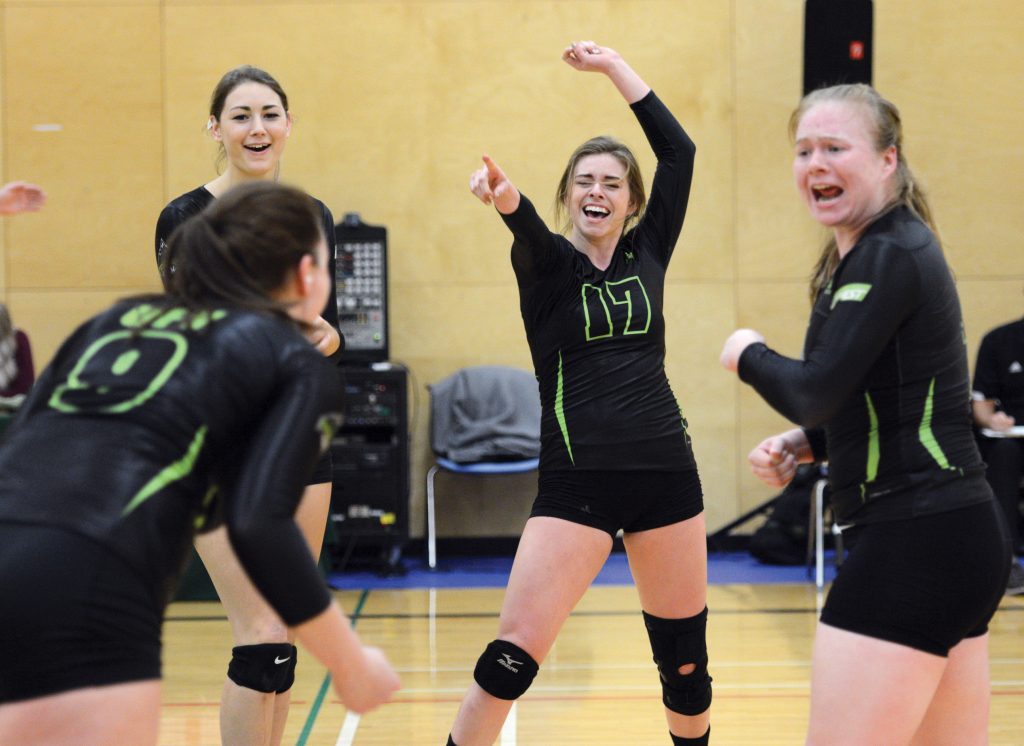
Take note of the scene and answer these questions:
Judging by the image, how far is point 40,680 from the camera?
1.54 meters

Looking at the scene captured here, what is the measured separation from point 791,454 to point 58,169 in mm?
6500

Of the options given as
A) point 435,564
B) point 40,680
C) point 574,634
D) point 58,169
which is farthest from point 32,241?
point 40,680

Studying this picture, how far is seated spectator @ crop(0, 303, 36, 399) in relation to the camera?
6.96 metres

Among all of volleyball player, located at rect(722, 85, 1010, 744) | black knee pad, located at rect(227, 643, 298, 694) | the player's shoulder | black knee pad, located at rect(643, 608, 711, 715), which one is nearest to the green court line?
black knee pad, located at rect(227, 643, 298, 694)

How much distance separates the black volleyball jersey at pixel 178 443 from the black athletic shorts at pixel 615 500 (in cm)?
144

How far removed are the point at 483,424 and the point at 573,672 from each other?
8.02 ft

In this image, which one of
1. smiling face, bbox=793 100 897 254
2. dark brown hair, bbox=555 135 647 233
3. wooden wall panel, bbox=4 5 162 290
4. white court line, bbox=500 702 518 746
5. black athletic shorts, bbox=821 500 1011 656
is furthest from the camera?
wooden wall panel, bbox=4 5 162 290

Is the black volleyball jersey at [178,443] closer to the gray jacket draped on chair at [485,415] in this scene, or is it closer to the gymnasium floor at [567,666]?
the gymnasium floor at [567,666]

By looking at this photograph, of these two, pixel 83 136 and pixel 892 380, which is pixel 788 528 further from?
pixel 892 380

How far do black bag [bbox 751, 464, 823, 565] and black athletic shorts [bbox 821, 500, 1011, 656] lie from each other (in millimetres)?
5169

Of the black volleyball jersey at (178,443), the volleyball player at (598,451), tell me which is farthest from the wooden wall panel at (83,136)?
the black volleyball jersey at (178,443)

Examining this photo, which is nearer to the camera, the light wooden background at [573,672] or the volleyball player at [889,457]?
the volleyball player at [889,457]

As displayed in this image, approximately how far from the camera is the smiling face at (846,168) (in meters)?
2.17

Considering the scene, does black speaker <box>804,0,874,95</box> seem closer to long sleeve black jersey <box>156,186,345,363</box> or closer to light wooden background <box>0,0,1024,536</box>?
light wooden background <box>0,0,1024,536</box>
